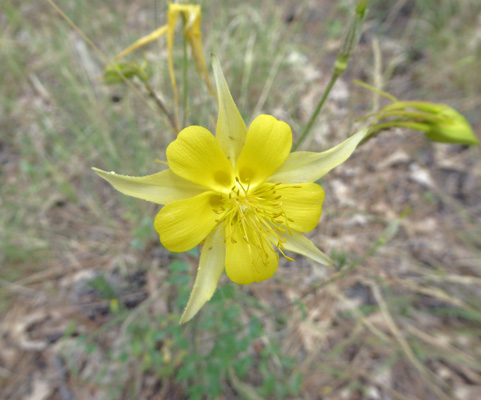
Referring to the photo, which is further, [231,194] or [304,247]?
[231,194]

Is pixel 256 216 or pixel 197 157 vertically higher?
pixel 197 157

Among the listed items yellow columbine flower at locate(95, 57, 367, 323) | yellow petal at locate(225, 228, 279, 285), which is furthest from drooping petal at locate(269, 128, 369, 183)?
yellow petal at locate(225, 228, 279, 285)

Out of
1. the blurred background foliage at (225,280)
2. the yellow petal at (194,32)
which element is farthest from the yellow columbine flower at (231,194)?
the blurred background foliage at (225,280)

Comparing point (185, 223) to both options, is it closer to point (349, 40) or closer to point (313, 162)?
point (313, 162)

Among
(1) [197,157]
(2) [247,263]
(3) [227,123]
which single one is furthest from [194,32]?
(2) [247,263]

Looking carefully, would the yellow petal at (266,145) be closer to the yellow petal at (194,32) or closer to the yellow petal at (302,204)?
the yellow petal at (302,204)

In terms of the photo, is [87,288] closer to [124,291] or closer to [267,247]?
[124,291]

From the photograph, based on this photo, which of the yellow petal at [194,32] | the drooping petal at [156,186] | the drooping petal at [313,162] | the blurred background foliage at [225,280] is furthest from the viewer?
the blurred background foliage at [225,280]
